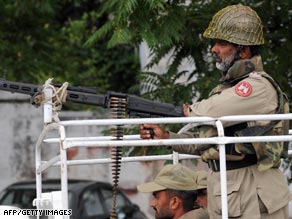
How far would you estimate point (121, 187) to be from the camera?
46.8 feet

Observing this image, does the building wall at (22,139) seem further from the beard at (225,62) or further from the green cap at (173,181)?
the beard at (225,62)

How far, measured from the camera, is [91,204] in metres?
11.2

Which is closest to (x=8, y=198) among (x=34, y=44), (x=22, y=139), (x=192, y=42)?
(x=34, y=44)

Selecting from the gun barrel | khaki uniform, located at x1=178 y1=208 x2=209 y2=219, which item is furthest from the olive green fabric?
the gun barrel

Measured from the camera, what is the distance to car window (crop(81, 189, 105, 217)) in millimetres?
10984

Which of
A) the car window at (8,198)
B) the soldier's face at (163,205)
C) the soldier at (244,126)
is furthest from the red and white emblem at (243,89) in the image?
the car window at (8,198)

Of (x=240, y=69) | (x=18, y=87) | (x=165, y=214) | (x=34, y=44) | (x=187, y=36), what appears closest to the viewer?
(x=240, y=69)

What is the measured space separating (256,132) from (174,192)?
890 mm

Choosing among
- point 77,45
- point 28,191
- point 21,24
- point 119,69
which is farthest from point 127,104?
point 119,69

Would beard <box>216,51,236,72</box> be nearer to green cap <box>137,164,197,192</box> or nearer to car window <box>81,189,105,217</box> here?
green cap <box>137,164,197,192</box>

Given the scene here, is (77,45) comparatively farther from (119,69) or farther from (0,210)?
(0,210)

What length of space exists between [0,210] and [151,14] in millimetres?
2782

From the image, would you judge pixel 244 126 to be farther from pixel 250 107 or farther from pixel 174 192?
pixel 174 192

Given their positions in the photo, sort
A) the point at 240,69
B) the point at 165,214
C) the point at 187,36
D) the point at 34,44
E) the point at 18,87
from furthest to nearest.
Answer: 1. the point at 34,44
2. the point at 187,36
3. the point at 165,214
4. the point at 18,87
5. the point at 240,69
